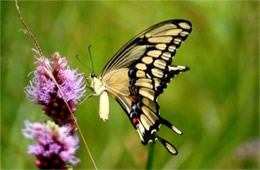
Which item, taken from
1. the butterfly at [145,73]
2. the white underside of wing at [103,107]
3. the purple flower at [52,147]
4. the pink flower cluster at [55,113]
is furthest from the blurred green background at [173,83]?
the purple flower at [52,147]

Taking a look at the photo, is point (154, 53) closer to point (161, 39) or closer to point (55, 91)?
point (161, 39)

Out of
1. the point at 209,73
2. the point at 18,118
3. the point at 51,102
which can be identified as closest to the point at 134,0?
the point at 209,73

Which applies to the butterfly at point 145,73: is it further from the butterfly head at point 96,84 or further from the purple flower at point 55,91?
the purple flower at point 55,91

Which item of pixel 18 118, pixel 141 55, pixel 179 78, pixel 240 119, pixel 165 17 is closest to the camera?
pixel 141 55

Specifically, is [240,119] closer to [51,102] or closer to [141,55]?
[141,55]

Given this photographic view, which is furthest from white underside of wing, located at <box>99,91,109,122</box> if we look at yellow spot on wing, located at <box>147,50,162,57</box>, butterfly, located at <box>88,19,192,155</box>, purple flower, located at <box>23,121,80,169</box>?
purple flower, located at <box>23,121,80,169</box>

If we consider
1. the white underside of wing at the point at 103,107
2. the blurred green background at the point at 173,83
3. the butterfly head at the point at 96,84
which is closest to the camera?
the white underside of wing at the point at 103,107
